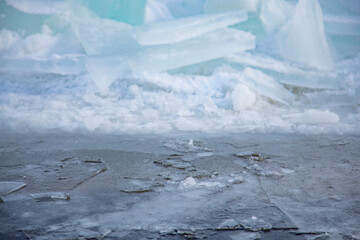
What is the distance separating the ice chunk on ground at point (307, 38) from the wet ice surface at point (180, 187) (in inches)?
104

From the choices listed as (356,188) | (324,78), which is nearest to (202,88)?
(324,78)

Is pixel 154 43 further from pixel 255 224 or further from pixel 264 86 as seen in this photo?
pixel 255 224

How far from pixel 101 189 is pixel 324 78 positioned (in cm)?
371

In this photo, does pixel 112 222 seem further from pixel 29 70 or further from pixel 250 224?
pixel 29 70

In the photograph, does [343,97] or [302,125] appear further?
[343,97]

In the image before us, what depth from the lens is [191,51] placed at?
4852 mm

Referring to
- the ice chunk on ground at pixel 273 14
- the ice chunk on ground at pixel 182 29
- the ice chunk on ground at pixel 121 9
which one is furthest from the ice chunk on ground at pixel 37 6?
the ice chunk on ground at pixel 273 14

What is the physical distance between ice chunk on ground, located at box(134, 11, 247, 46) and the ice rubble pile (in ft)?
0.04

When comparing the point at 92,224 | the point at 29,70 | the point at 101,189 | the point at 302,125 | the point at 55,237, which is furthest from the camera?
the point at 29,70

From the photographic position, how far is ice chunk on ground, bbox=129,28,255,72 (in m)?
4.77

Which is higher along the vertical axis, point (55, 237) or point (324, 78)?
point (324, 78)

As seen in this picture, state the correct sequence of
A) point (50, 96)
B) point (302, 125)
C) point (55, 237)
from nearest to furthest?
point (55, 237)
point (302, 125)
point (50, 96)

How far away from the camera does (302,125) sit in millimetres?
3309

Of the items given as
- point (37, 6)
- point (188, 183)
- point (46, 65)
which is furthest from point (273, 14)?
point (188, 183)
